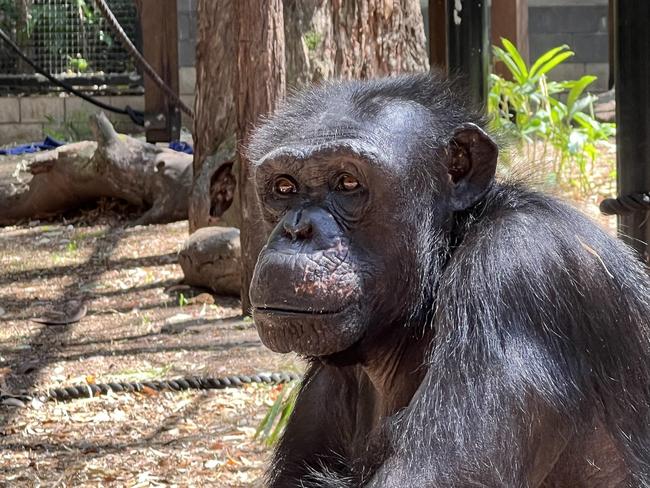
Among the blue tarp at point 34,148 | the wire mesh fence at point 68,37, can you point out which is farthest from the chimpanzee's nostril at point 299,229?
the wire mesh fence at point 68,37

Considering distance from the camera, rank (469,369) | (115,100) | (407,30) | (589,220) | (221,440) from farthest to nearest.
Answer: (115,100) → (407,30) → (221,440) → (589,220) → (469,369)

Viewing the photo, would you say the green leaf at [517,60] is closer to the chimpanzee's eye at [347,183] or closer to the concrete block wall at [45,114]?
the chimpanzee's eye at [347,183]

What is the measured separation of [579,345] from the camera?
2830 millimetres

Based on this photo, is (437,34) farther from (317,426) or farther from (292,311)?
(292,311)

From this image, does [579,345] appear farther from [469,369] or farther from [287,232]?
[287,232]

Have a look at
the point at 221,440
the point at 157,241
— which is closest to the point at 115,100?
the point at 157,241

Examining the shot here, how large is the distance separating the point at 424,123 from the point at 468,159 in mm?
162

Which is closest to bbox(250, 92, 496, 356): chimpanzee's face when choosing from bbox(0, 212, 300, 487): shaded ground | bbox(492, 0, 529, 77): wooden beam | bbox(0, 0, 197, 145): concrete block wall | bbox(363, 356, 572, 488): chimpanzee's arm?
bbox(363, 356, 572, 488): chimpanzee's arm

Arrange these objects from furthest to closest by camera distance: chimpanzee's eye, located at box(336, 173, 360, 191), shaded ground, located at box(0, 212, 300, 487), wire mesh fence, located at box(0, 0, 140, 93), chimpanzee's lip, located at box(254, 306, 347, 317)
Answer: wire mesh fence, located at box(0, 0, 140, 93) → shaded ground, located at box(0, 212, 300, 487) → chimpanzee's eye, located at box(336, 173, 360, 191) → chimpanzee's lip, located at box(254, 306, 347, 317)

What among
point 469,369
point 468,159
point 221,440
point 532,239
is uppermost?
point 468,159

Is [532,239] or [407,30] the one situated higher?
[407,30]

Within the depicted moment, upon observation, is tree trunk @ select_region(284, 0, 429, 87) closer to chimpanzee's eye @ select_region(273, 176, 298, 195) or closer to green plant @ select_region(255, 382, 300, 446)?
green plant @ select_region(255, 382, 300, 446)

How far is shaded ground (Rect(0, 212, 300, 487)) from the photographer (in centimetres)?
467

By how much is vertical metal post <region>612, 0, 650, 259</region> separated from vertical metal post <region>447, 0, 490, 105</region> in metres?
0.58
